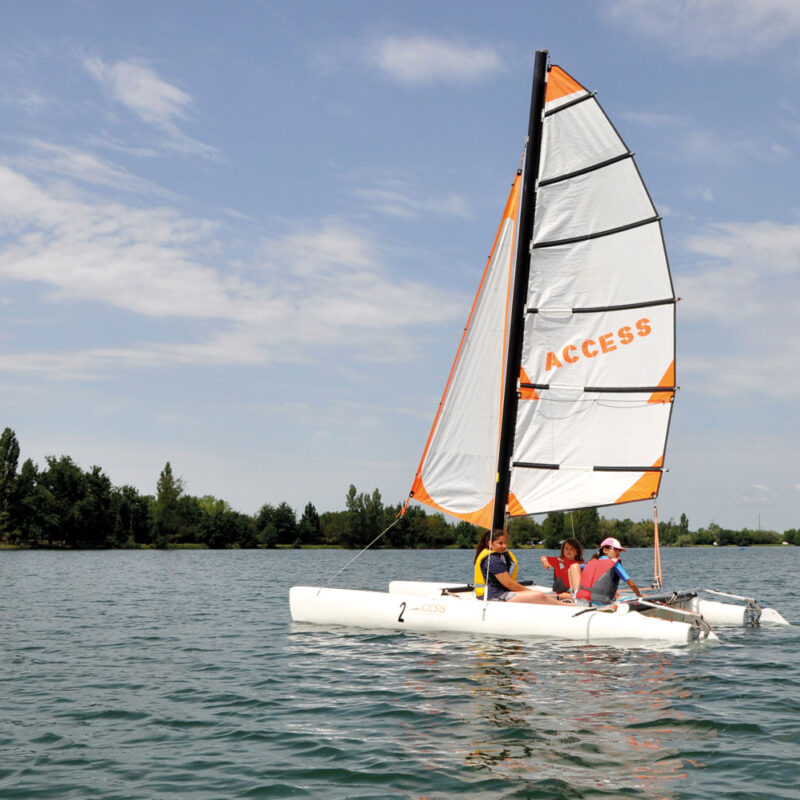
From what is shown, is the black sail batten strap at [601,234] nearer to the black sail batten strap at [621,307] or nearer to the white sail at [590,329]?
the white sail at [590,329]

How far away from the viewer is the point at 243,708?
10.6 metres

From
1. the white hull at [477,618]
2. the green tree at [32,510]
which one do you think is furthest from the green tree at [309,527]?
the white hull at [477,618]

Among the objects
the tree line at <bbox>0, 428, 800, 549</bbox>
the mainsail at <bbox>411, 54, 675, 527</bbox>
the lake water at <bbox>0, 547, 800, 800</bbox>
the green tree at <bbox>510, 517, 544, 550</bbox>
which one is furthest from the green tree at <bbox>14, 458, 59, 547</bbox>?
the mainsail at <bbox>411, 54, 675, 527</bbox>

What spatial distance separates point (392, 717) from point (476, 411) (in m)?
8.90

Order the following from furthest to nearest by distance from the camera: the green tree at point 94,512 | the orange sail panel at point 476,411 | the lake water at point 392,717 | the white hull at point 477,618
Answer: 1. the green tree at point 94,512
2. the orange sail panel at point 476,411
3. the white hull at point 477,618
4. the lake water at point 392,717

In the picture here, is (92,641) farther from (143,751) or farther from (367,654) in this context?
(143,751)

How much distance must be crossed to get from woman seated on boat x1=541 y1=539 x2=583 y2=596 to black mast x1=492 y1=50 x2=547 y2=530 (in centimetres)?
146

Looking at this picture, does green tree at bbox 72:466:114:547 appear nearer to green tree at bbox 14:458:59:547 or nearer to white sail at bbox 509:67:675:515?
green tree at bbox 14:458:59:547

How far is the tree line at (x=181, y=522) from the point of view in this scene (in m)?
96.8

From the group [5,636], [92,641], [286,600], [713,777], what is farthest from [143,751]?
[286,600]

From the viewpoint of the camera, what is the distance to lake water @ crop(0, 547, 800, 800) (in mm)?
7516

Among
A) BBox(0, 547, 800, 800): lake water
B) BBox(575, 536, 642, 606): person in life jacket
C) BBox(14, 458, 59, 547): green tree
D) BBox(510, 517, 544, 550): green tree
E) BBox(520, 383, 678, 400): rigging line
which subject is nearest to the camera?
BBox(0, 547, 800, 800): lake water

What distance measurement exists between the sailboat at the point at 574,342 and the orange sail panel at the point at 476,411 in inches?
1.9

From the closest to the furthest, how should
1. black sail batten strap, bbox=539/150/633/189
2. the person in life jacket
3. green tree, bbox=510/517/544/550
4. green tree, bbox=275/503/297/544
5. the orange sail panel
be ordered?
the person in life jacket → black sail batten strap, bbox=539/150/633/189 → the orange sail panel → green tree, bbox=510/517/544/550 → green tree, bbox=275/503/297/544
